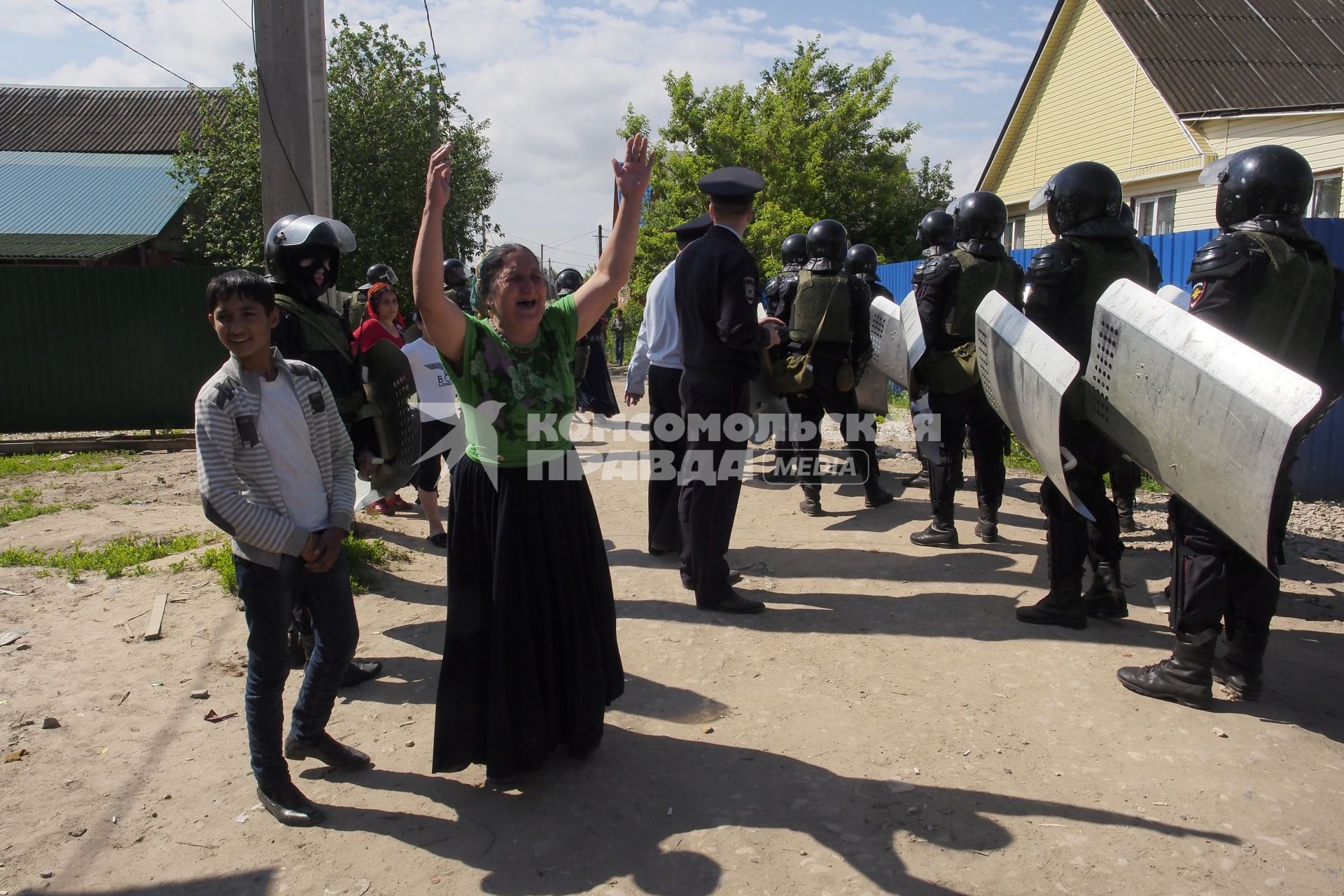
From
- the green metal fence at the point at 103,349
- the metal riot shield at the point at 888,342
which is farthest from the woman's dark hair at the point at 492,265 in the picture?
the green metal fence at the point at 103,349

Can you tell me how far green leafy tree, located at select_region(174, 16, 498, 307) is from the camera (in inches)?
659

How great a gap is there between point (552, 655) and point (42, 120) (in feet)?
105

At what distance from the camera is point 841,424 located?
7496mm

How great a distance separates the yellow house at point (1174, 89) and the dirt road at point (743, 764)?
10.9m

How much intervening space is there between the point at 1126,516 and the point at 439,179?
5248 mm

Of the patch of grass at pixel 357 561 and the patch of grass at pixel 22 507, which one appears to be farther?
the patch of grass at pixel 22 507

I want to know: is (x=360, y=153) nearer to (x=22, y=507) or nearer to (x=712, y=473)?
(x=22, y=507)

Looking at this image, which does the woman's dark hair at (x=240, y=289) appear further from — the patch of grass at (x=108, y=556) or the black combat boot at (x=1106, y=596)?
the black combat boot at (x=1106, y=596)

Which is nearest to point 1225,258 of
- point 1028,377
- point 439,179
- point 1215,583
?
point 1028,377

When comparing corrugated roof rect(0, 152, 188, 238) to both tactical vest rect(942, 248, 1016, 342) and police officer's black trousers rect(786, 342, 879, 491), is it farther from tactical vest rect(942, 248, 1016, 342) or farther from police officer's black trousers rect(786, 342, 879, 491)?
tactical vest rect(942, 248, 1016, 342)

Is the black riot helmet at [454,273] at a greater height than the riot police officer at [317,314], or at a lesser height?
greater

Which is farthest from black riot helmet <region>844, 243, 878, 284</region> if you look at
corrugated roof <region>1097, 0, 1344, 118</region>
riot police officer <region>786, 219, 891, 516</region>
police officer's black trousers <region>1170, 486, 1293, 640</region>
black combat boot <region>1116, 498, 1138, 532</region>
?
corrugated roof <region>1097, 0, 1344, 118</region>

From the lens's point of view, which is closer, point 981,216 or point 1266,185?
point 1266,185

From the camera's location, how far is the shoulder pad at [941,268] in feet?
18.3
